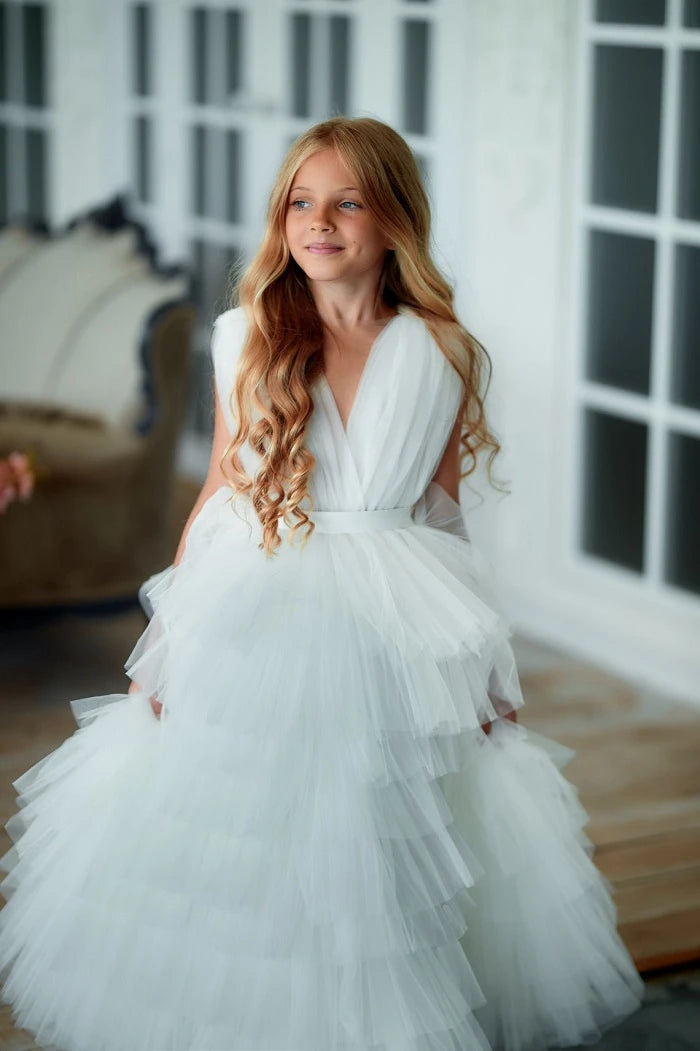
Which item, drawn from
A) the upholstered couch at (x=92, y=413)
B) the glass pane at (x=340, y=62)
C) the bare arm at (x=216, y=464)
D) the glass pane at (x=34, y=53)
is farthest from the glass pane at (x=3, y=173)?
the bare arm at (x=216, y=464)

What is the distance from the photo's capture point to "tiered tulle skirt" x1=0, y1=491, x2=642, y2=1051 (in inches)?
78.5

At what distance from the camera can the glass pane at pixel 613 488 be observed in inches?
154

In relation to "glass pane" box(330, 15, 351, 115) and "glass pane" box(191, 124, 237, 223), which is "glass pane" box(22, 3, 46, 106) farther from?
"glass pane" box(330, 15, 351, 115)

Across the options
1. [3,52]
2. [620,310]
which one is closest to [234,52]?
[3,52]

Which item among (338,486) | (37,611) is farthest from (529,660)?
(338,486)

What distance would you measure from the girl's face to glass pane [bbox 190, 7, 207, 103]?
3836mm

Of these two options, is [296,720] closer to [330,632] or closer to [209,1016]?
[330,632]

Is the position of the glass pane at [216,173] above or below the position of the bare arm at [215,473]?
above

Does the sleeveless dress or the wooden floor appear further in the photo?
the wooden floor

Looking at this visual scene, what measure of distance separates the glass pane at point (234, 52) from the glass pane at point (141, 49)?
56 cm

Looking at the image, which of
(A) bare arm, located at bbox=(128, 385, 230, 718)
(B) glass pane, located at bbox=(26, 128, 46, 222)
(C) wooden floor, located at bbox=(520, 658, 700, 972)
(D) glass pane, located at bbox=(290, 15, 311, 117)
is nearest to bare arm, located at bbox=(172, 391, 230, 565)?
(A) bare arm, located at bbox=(128, 385, 230, 718)

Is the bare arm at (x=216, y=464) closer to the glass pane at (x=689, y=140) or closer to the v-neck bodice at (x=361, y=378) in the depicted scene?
the v-neck bodice at (x=361, y=378)

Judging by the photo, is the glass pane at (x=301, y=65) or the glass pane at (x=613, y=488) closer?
the glass pane at (x=613, y=488)

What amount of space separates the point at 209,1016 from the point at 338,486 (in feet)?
2.28
